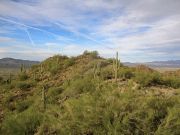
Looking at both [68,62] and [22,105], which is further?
[68,62]

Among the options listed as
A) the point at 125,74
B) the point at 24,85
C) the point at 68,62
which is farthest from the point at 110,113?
the point at 68,62

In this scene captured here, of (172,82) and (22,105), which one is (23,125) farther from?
(172,82)

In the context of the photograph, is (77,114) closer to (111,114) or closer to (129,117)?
(111,114)

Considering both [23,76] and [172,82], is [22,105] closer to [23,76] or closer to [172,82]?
[23,76]

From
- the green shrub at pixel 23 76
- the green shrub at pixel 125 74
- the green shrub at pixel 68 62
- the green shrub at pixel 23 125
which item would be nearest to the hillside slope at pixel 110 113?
the green shrub at pixel 23 125

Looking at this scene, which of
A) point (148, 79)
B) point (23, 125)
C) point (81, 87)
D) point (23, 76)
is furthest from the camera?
point (23, 76)

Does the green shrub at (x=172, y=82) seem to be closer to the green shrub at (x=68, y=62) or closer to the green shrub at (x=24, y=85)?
the green shrub at (x=68, y=62)

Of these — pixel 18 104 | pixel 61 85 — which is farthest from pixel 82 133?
pixel 61 85

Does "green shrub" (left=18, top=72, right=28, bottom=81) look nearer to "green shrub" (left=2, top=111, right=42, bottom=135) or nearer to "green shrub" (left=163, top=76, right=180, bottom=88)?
"green shrub" (left=163, top=76, right=180, bottom=88)

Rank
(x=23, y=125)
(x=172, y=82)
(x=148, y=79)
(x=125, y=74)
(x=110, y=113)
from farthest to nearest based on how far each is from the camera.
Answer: (x=125, y=74)
(x=172, y=82)
(x=148, y=79)
(x=23, y=125)
(x=110, y=113)

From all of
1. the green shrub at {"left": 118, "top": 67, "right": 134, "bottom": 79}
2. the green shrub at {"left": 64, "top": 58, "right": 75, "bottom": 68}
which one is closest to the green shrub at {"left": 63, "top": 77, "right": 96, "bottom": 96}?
the green shrub at {"left": 118, "top": 67, "right": 134, "bottom": 79}

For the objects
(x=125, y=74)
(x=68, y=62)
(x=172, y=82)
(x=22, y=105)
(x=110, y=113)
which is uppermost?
(x=68, y=62)

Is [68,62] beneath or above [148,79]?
above

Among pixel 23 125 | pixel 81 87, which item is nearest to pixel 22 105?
pixel 81 87
